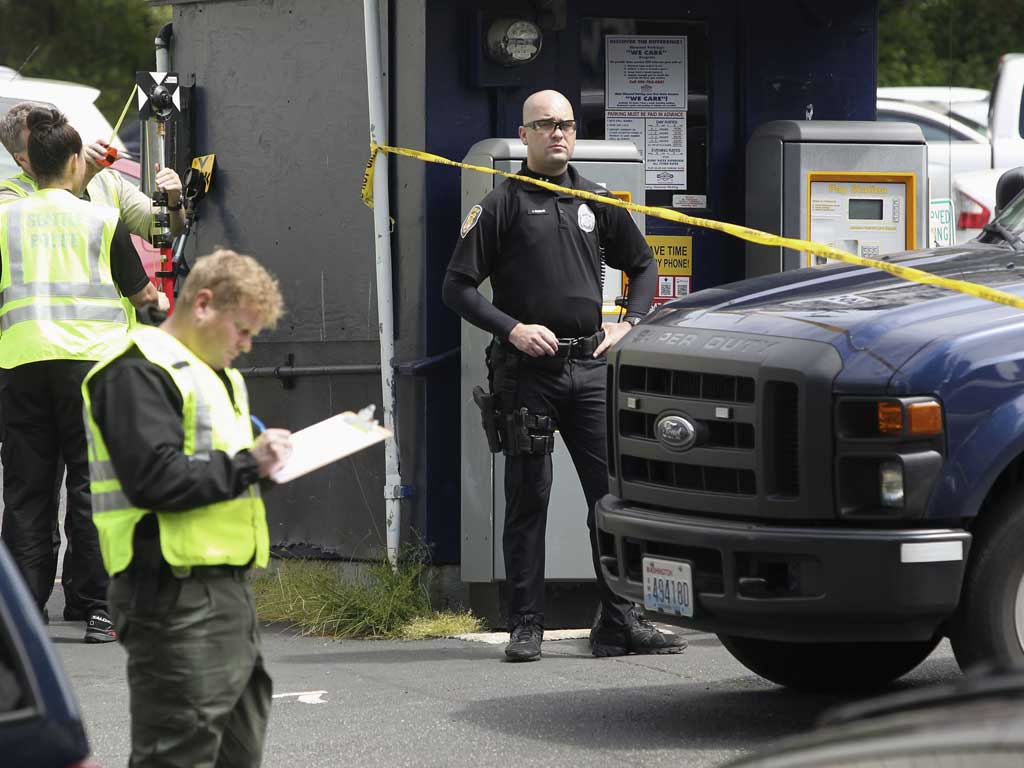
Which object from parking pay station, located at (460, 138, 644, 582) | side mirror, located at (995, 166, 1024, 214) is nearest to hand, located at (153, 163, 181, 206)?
parking pay station, located at (460, 138, 644, 582)

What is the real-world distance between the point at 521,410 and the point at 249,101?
8.06ft

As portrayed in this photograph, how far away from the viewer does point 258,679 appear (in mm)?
4090

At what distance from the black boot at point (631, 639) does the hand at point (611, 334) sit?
1.02 meters

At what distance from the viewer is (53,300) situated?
7.36 metres

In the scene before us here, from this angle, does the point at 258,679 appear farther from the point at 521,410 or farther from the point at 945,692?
the point at 521,410

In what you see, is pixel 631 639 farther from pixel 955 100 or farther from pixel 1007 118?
pixel 955 100

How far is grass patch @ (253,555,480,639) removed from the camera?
25.6 feet

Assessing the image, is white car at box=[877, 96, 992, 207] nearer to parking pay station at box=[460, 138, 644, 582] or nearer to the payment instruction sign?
the payment instruction sign

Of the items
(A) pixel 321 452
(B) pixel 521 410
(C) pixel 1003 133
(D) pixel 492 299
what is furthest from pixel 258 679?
(C) pixel 1003 133

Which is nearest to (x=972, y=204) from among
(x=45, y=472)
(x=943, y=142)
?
(x=943, y=142)

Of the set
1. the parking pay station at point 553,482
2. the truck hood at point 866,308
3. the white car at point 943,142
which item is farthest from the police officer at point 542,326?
the white car at point 943,142

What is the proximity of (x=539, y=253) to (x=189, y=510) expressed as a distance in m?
3.34

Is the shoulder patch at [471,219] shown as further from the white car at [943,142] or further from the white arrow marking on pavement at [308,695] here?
the white car at [943,142]

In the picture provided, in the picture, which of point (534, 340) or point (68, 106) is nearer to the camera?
point (534, 340)
